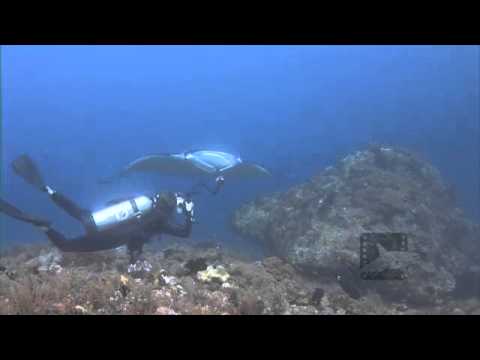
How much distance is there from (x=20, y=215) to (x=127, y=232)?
3.07m

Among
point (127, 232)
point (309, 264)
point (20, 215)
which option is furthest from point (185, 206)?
point (309, 264)

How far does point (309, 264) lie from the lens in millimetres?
13305

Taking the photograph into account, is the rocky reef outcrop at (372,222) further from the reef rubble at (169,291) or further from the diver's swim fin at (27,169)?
the diver's swim fin at (27,169)

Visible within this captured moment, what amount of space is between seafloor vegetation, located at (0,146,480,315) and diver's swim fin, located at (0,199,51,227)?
1.10 metres

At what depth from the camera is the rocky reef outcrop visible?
42.8 ft

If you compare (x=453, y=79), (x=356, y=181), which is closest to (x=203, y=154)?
(x=356, y=181)

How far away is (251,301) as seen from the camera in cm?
784

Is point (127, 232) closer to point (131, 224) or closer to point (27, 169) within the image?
point (131, 224)
